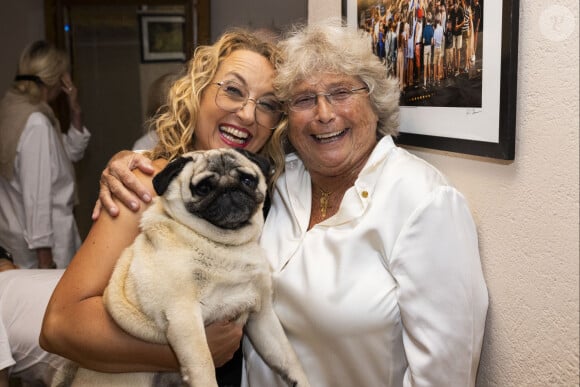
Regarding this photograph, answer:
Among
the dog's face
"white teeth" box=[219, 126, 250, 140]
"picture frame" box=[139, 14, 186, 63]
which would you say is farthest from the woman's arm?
"picture frame" box=[139, 14, 186, 63]

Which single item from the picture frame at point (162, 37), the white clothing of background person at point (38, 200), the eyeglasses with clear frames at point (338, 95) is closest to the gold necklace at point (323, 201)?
the eyeglasses with clear frames at point (338, 95)

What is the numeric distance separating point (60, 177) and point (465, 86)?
3315mm

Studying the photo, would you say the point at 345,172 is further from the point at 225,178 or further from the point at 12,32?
the point at 12,32

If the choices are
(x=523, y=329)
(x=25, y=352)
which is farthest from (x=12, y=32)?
(x=523, y=329)

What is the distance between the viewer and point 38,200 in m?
3.88

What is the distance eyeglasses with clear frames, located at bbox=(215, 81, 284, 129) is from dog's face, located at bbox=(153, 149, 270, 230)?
0.37 metres

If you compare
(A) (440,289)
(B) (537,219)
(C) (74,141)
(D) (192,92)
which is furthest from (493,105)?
(C) (74,141)

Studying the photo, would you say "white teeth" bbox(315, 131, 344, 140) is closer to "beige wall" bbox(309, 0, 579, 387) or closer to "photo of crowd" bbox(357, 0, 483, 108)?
"photo of crowd" bbox(357, 0, 483, 108)

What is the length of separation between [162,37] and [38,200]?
7.31 feet

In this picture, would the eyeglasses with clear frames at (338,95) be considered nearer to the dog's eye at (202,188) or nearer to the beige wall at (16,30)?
the dog's eye at (202,188)

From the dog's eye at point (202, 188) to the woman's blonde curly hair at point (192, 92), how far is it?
0.42 m

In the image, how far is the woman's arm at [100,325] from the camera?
1.49 meters

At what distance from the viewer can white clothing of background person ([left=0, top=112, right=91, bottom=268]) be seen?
3.88 m

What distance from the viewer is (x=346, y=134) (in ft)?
5.75
